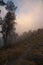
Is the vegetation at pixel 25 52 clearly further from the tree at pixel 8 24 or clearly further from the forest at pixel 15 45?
the tree at pixel 8 24

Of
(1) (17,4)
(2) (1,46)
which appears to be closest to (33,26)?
(1) (17,4)

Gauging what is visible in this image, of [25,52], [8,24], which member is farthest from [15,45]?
[8,24]

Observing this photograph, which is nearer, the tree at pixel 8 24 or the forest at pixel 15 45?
the forest at pixel 15 45

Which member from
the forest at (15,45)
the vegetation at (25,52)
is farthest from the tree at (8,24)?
the vegetation at (25,52)

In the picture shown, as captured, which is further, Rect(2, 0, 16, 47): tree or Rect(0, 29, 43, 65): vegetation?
Rect(2, 0, 16, 47): tree

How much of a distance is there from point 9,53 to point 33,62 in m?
0.44

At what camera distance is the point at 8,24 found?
3.83 metres

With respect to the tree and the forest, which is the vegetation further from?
the tree

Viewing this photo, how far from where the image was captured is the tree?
12.3 feet

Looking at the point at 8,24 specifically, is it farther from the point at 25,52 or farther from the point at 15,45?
the point at 25,52

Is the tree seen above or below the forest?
above

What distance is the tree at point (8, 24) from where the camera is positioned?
3.76 metres

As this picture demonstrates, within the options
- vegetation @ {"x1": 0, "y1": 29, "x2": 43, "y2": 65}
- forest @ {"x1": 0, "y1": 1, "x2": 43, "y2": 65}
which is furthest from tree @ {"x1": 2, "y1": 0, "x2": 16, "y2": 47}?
vegetation @ {"x1": 0, "y1": 29, "x2": 43, "y2": 65}

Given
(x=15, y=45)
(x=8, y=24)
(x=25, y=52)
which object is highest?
(x=8, y=24)
